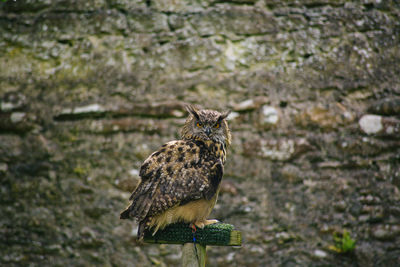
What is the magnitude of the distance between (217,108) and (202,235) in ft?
5.49

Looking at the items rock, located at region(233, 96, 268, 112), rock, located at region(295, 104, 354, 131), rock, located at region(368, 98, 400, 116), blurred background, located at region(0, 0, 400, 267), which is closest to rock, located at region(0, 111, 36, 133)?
blurred background, located at region(0, 0, 400, 267)

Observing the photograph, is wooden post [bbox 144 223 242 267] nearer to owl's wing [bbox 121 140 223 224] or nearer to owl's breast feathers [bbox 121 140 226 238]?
owl's breast feathers [bbox 121 140 226 238]

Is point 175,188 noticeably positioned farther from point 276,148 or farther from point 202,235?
point 276,148

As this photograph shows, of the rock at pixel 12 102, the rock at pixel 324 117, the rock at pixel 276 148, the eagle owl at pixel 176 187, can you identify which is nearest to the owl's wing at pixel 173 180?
the eagle owl at pixel 176 187

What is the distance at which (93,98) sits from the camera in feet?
12.7

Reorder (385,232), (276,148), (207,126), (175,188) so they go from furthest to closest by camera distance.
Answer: (276,148)
(385,232)
(207,126)
(175,188)

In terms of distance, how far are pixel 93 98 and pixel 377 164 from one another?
9.26 feet

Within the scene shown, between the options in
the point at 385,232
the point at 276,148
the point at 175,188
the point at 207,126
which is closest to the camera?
the point at 175,188

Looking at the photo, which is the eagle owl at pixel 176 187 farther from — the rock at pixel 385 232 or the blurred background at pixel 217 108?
the rock at pixel 385 232

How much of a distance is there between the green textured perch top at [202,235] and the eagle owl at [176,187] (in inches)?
1.9

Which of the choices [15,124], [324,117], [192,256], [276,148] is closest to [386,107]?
[324,117]

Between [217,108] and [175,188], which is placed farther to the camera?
[217,108]

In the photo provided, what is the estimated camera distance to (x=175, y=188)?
2.37 metres

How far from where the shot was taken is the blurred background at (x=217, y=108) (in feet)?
11.9
